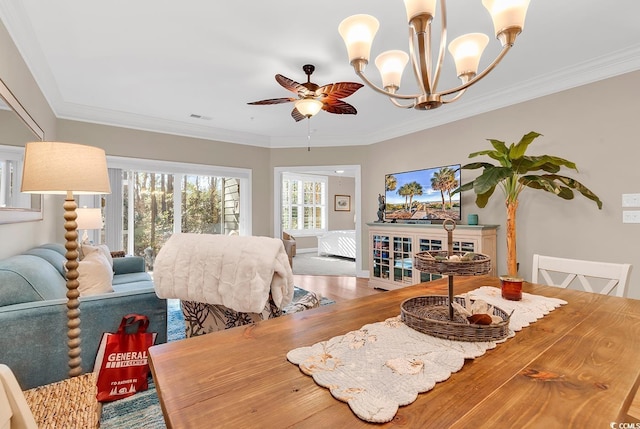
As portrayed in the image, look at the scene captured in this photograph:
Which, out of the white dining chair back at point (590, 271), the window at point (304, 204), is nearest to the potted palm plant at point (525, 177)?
the white dining chair back at point (590, 271)

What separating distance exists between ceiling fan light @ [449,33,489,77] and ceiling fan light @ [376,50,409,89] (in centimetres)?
30

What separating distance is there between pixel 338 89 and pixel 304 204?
6.30 m

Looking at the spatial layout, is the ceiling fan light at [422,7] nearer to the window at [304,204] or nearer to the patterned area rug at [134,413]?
the patterned area rug at [134,413]

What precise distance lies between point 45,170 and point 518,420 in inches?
84.9

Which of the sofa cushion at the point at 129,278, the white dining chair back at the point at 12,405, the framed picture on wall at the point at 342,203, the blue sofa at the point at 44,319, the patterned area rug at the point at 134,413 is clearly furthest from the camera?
the framed picture on wall at the point at 342,203

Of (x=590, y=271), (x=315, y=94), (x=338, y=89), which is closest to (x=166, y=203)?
(x=315, y=94)

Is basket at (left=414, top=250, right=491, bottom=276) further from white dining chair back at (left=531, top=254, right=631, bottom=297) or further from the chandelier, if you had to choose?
white dining chair back at (left=531, top=254, right=631, bottom=297)

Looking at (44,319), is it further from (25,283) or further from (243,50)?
(243,50)

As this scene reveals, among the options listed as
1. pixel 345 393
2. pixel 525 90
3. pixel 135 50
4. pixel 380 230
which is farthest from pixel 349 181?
pixel 345 393

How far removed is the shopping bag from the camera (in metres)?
1.73

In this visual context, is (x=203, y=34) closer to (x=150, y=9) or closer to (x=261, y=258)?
(x=150, y=9)

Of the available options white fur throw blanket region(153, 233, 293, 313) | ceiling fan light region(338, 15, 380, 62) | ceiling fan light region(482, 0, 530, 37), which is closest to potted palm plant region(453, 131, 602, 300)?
ceiling fan light region(482, 0, 530, 37)

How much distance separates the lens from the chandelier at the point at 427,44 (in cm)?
128

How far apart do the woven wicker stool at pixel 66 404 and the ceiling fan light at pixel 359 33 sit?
7.14 feet
